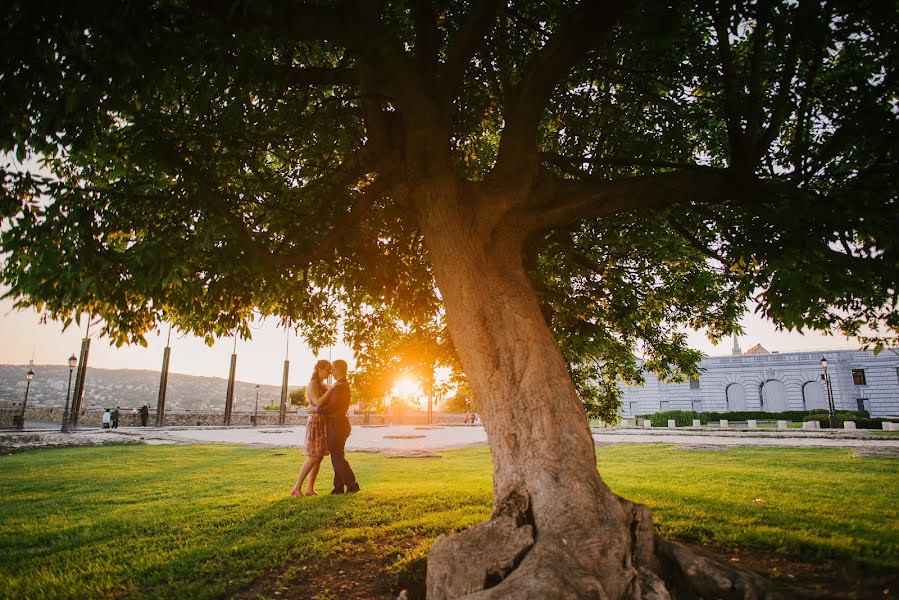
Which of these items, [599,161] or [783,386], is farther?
[783,386]

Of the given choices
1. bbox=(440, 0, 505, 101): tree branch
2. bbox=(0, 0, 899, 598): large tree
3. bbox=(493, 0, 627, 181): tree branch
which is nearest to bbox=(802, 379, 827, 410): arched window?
bbox=(0, 0, 899, 598): large tree

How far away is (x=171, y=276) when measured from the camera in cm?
443

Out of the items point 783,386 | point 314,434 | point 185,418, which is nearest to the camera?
point 314,434

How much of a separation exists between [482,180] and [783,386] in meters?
64.3

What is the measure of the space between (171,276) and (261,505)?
4613mm

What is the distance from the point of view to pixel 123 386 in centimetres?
11700

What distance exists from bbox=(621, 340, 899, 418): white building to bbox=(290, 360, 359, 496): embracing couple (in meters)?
47.5

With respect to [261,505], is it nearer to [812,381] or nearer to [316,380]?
[316,380]

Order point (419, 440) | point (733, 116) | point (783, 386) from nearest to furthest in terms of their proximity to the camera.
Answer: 1. point (733, 116)
2. point (419, 440)
3. point (783, 386)

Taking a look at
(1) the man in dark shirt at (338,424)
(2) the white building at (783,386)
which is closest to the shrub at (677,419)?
(2) the white building at (783,386)

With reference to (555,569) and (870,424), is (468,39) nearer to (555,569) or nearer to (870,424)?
(555,569)

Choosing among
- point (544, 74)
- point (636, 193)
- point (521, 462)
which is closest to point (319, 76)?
point (544, 74)

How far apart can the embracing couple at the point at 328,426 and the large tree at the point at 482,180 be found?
151 cm

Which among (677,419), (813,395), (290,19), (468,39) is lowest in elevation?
(677,419)
